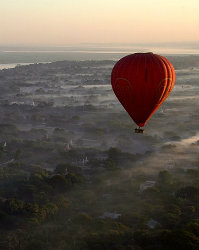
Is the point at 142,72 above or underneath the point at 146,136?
above

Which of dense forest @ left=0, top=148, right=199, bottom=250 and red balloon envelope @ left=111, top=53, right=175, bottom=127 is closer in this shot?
red balloon envelope @ left=111, top=53, right=175, bottom=127

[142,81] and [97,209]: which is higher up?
[142,81]

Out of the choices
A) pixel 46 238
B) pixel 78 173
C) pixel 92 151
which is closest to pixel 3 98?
pixel 92 151

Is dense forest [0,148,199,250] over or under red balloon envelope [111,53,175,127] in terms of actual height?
under

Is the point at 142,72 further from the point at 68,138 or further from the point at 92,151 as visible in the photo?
the point at 68,138

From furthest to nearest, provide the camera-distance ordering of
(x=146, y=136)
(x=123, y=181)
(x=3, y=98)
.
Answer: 1. (x=3, y=98)
2. (x=146, y=136)
3. (x=123, y=181)

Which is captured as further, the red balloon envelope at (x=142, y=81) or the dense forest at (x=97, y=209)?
the dense forest at (x=97, y=209)

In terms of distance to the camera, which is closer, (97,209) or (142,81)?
(142,81)

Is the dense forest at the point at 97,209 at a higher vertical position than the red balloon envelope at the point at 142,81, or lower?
lower
